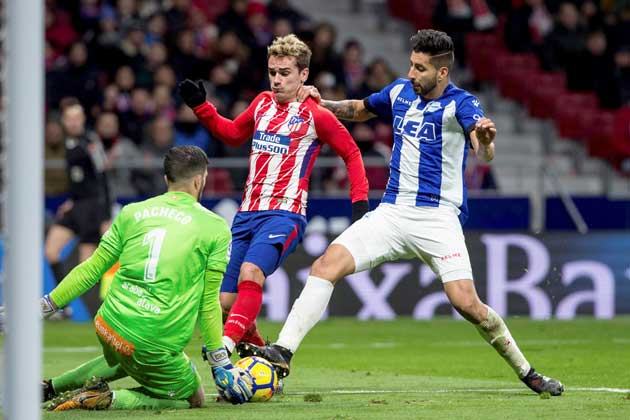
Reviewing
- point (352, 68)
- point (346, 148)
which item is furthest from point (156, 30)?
point (346, 148)

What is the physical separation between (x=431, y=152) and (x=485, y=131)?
774 mm

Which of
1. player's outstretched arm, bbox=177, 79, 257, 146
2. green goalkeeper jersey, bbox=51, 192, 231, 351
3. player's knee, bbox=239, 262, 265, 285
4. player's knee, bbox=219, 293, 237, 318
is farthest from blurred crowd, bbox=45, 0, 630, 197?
green goalkeeper jersey, bbox=51, 192, 231, 351

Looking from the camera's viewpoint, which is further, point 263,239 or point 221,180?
point 221,180

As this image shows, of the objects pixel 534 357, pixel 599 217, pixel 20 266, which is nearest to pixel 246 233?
pixel 534 357

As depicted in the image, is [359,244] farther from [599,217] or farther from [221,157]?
[599,217]

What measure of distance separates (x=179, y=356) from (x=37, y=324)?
2.83 m

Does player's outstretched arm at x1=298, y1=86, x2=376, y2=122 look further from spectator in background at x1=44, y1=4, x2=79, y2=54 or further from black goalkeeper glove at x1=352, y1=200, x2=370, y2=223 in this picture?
spectator in background at x1=44, y1=4, x2=79, y2=54

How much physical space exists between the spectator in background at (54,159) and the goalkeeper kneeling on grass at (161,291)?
9127 millimetres

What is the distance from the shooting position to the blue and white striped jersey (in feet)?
27.5

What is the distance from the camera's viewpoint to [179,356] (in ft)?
23.6

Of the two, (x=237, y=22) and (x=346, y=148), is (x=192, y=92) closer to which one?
(x=346, y=148)

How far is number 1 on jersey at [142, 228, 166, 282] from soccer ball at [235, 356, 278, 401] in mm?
921

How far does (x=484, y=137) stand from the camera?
25.4ft

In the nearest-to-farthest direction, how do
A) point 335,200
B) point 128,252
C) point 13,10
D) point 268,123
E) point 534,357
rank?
point 13,10
point 128,252
point 268,123
point 534,357
point 335,200
